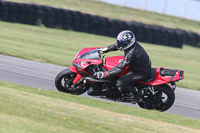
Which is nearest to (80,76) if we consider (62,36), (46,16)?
(62,36)

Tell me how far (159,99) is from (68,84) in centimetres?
214

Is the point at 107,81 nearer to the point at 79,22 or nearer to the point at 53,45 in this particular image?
the point at 53,45

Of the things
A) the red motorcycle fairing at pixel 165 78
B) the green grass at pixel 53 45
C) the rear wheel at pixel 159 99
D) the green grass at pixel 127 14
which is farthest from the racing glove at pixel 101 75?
the green grass at pixel 127 14

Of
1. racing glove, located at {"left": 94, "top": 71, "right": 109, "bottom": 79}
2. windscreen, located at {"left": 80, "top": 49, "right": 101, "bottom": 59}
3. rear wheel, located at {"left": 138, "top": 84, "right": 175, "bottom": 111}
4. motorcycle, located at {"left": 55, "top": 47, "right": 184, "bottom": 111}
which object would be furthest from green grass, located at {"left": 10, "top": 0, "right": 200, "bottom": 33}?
racing glove, located at {"left": 94, "top": 71, "right": 109, "bottom": 79}

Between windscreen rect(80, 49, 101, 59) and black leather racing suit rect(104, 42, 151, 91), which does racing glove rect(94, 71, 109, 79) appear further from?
windscreen rect(80, 49, 101, 59)

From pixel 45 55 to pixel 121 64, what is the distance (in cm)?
714

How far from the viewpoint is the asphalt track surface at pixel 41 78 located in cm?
992

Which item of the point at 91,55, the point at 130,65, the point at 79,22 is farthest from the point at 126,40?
the point at 79,22

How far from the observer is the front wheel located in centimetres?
893

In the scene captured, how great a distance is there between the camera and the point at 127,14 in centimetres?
3750

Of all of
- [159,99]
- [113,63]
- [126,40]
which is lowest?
[159,99]

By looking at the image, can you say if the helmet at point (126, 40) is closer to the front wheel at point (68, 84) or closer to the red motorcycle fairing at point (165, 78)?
the red motorcycle fairing at point (165, 78)

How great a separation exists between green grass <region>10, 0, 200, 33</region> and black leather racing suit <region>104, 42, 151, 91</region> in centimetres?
2687

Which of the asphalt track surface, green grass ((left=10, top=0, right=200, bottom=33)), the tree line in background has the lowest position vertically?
green grass ((left=10, top=0, right=200, bottom=33))
